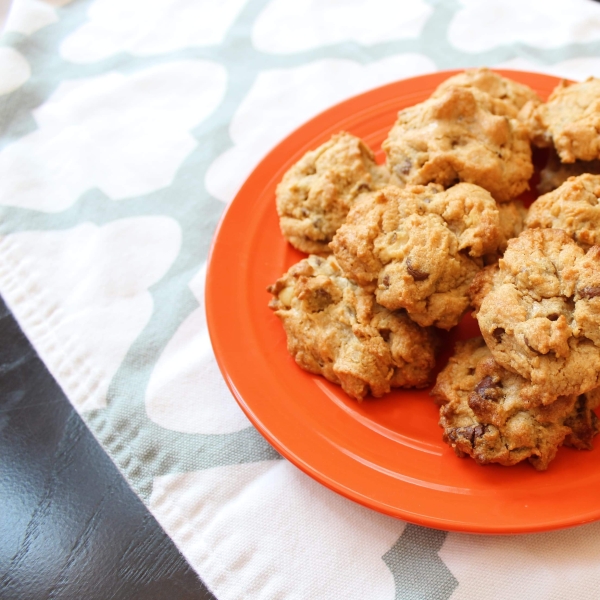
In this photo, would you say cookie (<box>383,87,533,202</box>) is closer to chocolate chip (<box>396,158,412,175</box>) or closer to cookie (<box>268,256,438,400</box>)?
chocolate chip (<box>396,158,412,175</box>)

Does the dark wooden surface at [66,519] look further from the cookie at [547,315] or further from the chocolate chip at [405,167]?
the chocolate chip at [405,167]

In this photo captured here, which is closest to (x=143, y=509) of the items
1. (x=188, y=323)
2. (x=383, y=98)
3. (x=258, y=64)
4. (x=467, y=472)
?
(x=188, y=323)

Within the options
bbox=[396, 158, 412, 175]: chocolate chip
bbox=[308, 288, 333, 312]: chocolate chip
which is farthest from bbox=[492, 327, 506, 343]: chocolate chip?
bbox=[396, 158, 412, 175]: chocolate chip

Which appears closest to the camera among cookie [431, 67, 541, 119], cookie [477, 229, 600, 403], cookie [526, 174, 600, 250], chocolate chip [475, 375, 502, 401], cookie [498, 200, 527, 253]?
cookie [477, 229, 600, 403]

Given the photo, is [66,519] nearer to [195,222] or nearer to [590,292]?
[195,222]

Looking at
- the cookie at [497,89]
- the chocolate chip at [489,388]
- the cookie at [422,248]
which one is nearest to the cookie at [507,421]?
the chocolate chip at [489,388]

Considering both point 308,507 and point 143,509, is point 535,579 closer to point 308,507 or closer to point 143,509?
point 308,507
